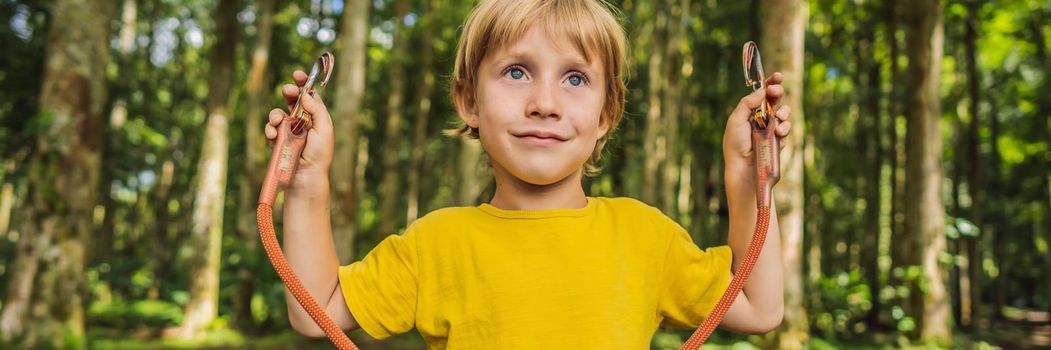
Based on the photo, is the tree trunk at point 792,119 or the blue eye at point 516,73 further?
the tree trunk at point 792,119

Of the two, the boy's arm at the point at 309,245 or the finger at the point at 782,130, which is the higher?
the finger at the point at 782,130

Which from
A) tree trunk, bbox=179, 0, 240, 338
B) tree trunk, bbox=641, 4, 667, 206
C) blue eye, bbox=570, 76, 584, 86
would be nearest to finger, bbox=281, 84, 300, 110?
blue eye, bbox=570, 76, 584, 86

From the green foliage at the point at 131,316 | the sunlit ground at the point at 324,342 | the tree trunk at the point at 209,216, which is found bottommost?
the green foliage at the point at 131,316

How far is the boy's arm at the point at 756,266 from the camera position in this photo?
1.74 m

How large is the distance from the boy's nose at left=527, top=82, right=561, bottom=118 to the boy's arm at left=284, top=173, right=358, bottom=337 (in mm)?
458

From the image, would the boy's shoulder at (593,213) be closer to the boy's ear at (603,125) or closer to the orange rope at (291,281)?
the boy's ear at (603,125)

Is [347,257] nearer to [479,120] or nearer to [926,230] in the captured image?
[926,230]

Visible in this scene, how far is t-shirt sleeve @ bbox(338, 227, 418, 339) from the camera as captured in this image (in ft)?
5.77

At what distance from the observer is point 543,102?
1.64 m

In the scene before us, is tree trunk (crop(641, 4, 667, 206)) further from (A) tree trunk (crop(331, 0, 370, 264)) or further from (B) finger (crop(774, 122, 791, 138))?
(B) finger (crop(774, 122, 791, 138))

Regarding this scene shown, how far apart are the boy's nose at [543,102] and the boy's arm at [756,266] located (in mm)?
422

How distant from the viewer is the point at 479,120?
178 cm

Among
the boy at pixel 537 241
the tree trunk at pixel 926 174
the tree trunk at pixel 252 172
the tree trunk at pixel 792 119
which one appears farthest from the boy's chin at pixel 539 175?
the tree trunk at pixel 926 174

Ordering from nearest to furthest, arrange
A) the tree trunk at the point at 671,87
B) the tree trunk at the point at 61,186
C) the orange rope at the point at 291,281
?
1. the orange rope at the point at 291,281
2. the tree trunk at the point at 61,186
3. the tree trunk at the point at 671,87
